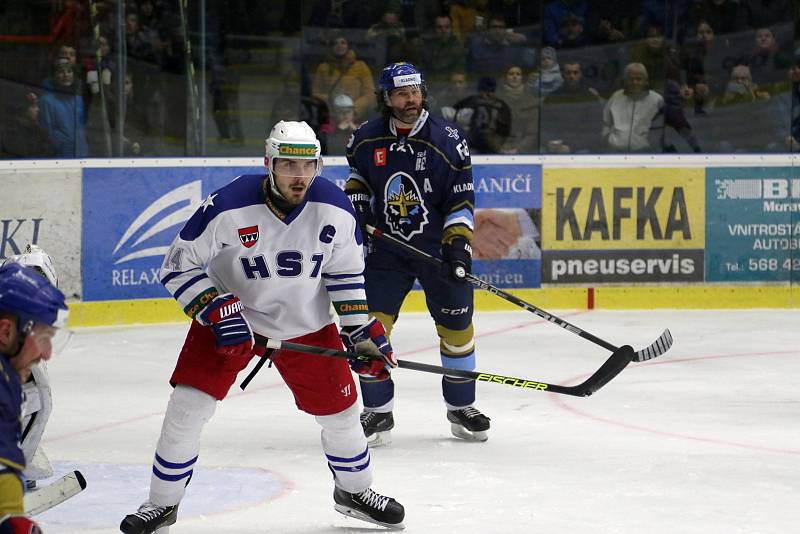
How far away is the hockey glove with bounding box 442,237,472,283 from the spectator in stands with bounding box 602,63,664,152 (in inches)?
146

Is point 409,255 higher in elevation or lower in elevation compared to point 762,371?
higher

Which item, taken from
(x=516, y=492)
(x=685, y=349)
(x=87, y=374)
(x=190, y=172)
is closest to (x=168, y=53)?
(x=190, y=172)

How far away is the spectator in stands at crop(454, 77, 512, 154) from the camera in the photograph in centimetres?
851

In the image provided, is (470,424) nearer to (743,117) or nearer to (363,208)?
(363,208)

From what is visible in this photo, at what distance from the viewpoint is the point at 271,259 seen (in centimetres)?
374

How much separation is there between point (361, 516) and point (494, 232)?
4.42 metres

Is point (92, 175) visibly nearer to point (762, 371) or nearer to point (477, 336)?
point (477, 336)

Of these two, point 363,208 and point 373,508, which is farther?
point 363,208

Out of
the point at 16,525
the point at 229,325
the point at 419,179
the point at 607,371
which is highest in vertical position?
the point at 419,179

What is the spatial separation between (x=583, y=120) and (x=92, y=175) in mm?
2922

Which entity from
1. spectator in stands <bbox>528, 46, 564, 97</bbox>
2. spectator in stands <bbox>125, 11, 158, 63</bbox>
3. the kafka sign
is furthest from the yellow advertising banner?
spectator in stands <bbox>125, 11, 158, 63</bbox>

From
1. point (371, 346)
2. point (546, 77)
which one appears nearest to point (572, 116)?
point (546, 77)

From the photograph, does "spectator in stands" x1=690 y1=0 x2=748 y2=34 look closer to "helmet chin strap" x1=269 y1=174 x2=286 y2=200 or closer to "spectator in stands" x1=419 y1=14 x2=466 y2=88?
"spectator in stands" x1=419 y1=14 x2=466 y2=88

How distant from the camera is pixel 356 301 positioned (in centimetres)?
388
